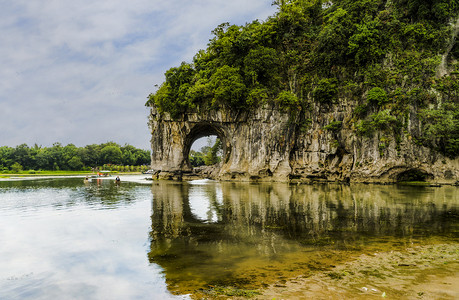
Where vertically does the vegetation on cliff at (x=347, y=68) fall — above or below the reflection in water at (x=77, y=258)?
above

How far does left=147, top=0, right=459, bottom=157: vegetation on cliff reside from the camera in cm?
2969

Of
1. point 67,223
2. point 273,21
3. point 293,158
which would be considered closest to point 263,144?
point 293,158

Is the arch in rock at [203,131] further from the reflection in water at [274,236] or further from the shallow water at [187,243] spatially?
the shallow water at [187,243]

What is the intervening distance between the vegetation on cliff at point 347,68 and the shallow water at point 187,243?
59.7 ft

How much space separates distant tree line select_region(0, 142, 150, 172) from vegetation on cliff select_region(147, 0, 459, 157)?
201 ft

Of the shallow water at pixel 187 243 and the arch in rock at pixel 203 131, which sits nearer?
the shallow water at pixel 187 243

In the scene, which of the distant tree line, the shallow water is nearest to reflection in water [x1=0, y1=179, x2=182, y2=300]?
the shallow water

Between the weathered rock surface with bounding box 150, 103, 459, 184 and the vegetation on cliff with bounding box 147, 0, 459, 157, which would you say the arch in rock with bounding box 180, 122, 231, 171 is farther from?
the vegetation on cliff with bounding box 147, 0, 459, 157

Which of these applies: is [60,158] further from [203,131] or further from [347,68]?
[347,68]

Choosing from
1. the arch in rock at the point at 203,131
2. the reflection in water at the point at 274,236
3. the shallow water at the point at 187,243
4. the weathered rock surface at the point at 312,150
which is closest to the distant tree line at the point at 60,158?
the arch in rock at the point at 203,131

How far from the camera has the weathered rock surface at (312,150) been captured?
30078mm

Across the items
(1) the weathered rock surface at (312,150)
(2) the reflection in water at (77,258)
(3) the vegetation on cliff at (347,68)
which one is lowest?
(2) the reflection in water at (77,258)

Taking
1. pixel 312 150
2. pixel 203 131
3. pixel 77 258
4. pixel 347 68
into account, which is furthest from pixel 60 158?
pixel 77 258

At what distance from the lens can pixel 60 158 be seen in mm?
87062
